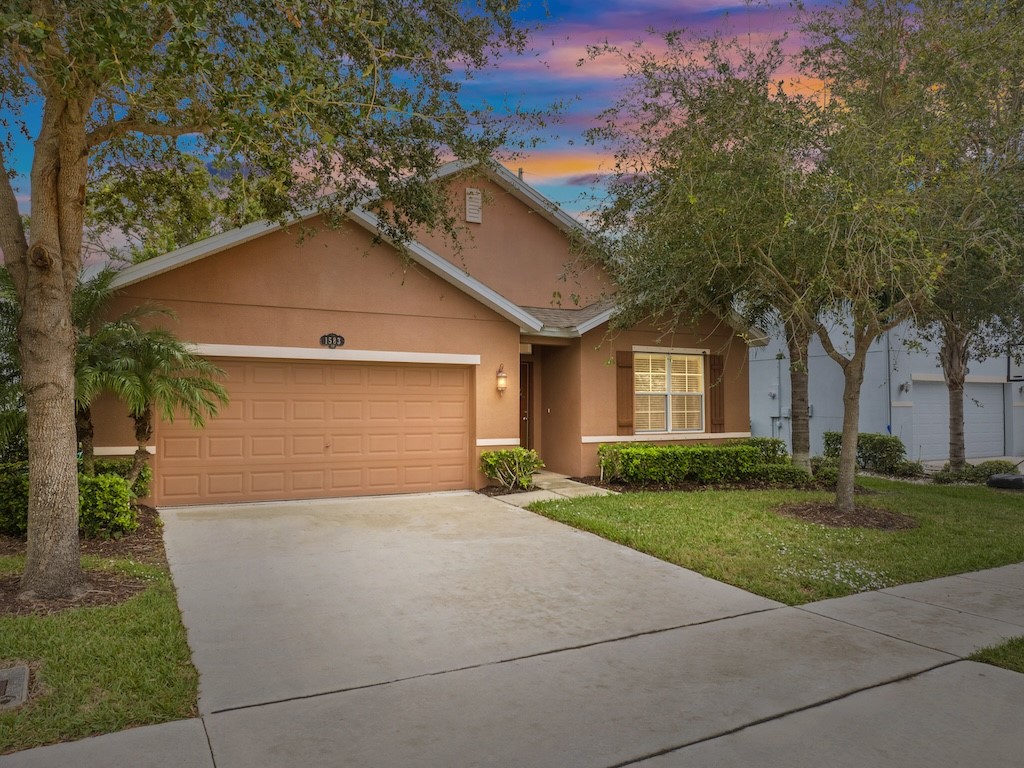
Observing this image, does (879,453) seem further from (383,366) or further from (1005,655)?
(1005,655)

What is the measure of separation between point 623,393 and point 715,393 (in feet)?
Answer: 7.82

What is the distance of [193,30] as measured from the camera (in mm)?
4844

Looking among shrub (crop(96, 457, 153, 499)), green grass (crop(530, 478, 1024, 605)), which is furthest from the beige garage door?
green grass (crop(530, 478, 1024, 605))

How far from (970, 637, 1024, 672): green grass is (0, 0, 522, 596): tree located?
5.99 m

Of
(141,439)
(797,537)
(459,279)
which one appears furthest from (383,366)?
(797,537)

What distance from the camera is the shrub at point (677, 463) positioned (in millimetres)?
12594

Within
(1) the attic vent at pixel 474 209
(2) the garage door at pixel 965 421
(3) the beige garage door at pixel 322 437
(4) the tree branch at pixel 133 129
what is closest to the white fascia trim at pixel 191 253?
(3) the beige garage door at pixel 322 437

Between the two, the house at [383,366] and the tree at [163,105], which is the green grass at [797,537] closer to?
the house at [383,366]

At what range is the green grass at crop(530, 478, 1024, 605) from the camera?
6.84 m

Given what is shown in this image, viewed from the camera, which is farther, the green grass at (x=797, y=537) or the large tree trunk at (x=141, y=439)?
the large tree trunk at (x=141, y=439)

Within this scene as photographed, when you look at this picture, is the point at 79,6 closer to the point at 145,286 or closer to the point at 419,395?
the point at 145,286

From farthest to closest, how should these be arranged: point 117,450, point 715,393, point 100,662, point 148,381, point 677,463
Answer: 1. point 715,393
2. point 677,463
3. point 117,450
4. point 148,381
5. point 100,662

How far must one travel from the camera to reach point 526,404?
558 inches

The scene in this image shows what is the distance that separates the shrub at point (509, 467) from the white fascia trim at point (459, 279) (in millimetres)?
2248
